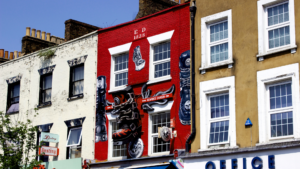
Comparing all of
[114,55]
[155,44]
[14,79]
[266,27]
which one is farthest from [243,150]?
[14,79]

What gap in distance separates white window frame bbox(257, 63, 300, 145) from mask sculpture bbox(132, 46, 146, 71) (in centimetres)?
620

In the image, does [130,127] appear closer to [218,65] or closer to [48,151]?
[218,65]

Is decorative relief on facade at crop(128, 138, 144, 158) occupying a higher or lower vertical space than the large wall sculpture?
lower

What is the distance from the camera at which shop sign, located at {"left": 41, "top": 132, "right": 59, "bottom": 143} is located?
24.5 metres

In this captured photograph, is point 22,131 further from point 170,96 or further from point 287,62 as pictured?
point 287,62

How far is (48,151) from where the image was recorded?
2459cm

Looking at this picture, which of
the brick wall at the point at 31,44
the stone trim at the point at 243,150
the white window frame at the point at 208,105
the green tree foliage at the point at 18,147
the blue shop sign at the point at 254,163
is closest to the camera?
the stone trim at the point at 243,150

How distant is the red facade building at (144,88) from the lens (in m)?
20.5

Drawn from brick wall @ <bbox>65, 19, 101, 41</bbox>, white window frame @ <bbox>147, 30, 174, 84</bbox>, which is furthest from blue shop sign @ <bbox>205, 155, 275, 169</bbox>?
brick wall @ <bbox>65, 19, 101, 41</bbox>

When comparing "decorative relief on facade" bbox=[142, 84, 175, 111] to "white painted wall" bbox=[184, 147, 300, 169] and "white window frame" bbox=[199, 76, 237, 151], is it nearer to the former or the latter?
"white window frame" bbox=[199, 76, 237, 151]

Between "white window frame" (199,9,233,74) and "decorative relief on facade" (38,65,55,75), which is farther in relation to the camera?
"decorative relief on facade" (38,65,55,75)

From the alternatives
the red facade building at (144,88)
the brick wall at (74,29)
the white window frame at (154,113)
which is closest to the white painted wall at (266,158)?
the red facade building at (144,88)

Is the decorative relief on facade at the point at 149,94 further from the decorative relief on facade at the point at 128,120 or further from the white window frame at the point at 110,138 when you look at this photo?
the white window frame at the point at 110,138

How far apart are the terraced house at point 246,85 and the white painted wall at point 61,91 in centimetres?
640
